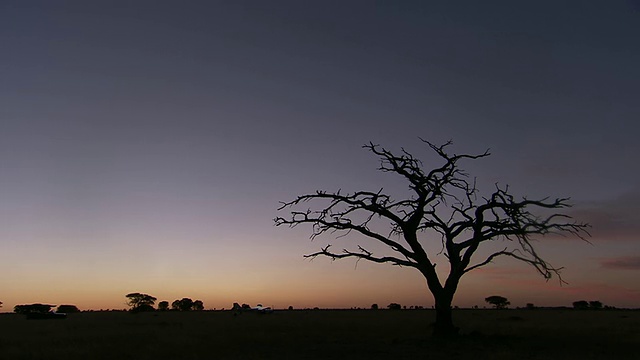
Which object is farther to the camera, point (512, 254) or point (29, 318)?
point (29, 318)

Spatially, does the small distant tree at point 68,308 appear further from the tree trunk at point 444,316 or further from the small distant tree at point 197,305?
the tree trunk at point 444,316

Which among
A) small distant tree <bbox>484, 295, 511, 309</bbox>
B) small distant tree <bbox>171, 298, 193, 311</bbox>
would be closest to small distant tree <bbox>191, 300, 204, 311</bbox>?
small distant tree <bbox>171, 298, 193, 311</bbox>

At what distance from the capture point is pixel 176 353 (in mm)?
22438

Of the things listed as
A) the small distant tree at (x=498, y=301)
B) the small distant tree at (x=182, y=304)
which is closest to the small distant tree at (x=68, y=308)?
the small distant tree at (x=182, y=304)

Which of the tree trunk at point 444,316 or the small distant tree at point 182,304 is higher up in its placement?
the small distant tree at point 182,304

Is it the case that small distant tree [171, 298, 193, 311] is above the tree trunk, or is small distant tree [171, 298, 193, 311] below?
above

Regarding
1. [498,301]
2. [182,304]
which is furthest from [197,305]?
[498,301]

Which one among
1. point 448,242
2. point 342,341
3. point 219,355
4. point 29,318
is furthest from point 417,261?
point 29,318

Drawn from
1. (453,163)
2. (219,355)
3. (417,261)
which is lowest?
(219,355)

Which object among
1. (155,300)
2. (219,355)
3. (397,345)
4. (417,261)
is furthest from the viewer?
(155,300)

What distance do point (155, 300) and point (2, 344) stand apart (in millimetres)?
115883

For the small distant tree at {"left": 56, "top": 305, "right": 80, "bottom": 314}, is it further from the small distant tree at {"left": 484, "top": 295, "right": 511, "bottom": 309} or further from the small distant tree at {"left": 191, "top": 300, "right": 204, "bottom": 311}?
the small distant tree at {"left": 484, "top": 295, "right": 511, "bottom": 309}

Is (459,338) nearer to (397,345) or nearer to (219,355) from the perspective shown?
(397,345)

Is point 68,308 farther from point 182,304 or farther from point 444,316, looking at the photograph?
point 444,316
